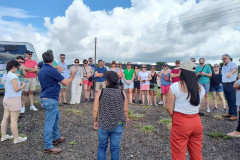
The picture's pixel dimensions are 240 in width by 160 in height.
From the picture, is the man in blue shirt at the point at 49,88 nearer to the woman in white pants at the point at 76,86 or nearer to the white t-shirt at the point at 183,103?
the white t-shirt at the point at 183,103

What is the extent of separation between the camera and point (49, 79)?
3.57 meters

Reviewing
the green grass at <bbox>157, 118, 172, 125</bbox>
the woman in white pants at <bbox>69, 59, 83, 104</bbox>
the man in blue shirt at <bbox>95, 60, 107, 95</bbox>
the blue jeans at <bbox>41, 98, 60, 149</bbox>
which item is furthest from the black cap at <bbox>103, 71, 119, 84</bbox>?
the woman in white pants at <bbox>69, 59, 83, 104</bbox>

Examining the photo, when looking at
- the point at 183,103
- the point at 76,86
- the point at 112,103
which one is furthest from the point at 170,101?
the point at 76,86

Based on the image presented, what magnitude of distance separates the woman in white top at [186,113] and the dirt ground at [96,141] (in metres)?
1.53

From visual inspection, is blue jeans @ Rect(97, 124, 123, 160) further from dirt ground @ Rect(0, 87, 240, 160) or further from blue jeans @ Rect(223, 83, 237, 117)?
blue jeans @ Rect(223, 83, 237, 117)

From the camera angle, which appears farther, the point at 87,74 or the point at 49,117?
the point at 87,74

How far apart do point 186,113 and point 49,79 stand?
264 cm

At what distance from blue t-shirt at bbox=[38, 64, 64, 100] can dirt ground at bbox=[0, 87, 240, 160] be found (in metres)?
1.34

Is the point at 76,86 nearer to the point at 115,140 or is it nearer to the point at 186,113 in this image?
the point at 115,140

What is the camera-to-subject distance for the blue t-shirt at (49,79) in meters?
3.52

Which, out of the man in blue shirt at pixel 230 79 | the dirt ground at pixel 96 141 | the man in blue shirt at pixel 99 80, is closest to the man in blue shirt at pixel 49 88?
the dirt ground at pixel 96 141

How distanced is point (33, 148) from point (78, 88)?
4430 millimetres

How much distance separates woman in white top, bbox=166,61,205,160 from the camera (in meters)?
2.46

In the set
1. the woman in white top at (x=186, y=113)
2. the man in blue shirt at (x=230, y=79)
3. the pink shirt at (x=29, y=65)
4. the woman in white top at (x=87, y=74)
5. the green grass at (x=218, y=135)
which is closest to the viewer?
the woman in white top at (x=186, y=113)
